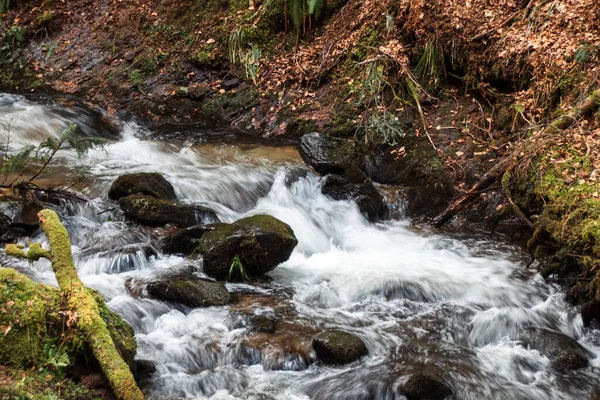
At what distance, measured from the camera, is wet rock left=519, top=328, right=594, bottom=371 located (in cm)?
552

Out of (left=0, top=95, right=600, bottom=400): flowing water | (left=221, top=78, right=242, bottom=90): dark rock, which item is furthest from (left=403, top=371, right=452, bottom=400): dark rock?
(left=221, top=78, right=242, bottom=90): dark rock

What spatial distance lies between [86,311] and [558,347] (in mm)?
4346

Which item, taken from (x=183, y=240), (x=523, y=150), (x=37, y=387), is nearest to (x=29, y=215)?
(x=183, y=240)

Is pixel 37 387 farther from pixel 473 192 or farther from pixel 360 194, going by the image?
pixel 360 194

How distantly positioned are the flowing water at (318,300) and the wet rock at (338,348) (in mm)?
74

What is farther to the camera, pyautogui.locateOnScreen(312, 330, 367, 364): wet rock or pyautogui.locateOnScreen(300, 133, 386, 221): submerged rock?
pyautogui.locateOnScreen(300, 133, 386, 221): submerged rock

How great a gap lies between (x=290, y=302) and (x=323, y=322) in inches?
21.9

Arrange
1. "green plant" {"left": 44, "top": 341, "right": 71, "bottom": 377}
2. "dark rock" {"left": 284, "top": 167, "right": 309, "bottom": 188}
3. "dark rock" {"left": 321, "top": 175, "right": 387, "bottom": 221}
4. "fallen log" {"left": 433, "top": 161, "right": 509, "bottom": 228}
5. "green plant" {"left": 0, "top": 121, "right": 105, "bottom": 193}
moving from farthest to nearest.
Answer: "dark rock" {"left": 284, "top": 167, "right": 309, "bottom": 188}
"dark rock" {"left": 321, "top": 175, "right": 387, "bottom": 221}
"fallen log" {"left": 433, "top": 161, "right": 509, "bottom": 228}
"green plant" {"left": 0, "top": 121, "right": 105, "bottom": 193}
"green plant" {"left": 44, "top": 341, "right": 71, "bottom": 377}

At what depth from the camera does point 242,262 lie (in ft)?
22.7

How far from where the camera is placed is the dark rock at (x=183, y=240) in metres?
7.31

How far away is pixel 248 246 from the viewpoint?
22.6 ft

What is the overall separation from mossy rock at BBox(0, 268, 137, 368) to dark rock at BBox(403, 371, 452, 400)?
8.45ft

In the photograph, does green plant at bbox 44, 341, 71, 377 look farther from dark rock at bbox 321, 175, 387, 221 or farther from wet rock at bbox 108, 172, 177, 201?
dark rock at bbox 321, 175, 387, 221

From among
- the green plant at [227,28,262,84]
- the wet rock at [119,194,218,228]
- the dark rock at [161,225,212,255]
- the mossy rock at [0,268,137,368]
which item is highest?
the green plant at [227,28,262,84]
